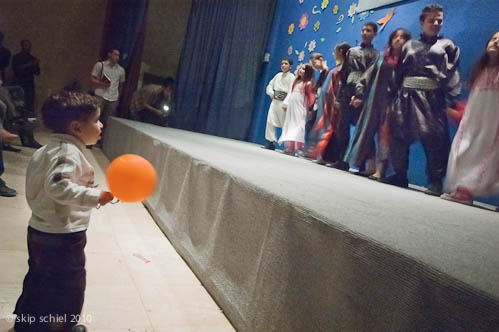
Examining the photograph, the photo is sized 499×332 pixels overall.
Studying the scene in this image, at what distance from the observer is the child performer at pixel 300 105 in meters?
3.73

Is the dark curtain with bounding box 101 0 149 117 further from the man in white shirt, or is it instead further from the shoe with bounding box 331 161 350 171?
the shoe with bounding box 331 161 350 171

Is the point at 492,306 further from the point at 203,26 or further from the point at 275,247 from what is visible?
the point at 203,26

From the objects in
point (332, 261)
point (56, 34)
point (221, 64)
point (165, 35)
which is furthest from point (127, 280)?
point (56, 34)

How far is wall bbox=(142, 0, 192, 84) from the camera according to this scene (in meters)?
5.52

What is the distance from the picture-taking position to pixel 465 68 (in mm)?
2680

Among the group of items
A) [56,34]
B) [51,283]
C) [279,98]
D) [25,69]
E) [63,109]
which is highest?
[56,34]

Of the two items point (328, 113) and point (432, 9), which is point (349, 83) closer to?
point (328, 113)

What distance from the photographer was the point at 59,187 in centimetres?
80

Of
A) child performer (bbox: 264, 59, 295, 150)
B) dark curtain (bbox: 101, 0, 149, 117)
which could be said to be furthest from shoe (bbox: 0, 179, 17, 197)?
dark curtain (bbox: 101, 0, 149, 117)

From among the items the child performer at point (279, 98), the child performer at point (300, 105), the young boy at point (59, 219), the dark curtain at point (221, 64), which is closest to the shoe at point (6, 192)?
the young boy at point (59, 219)

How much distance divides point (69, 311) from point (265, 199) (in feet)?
1.99

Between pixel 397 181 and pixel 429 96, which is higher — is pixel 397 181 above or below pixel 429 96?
below

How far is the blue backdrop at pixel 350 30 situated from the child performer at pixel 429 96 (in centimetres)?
44

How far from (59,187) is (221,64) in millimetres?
5092
